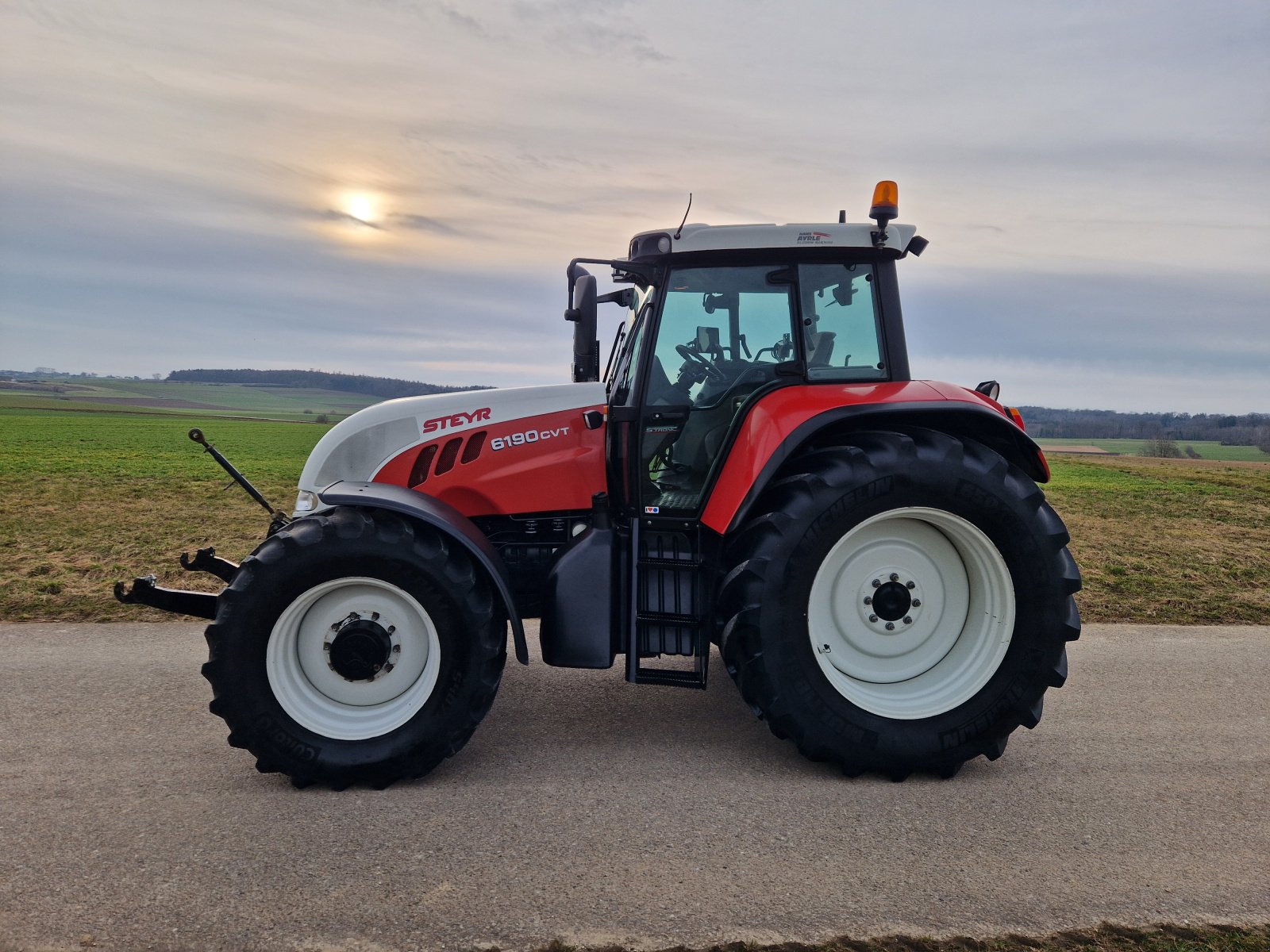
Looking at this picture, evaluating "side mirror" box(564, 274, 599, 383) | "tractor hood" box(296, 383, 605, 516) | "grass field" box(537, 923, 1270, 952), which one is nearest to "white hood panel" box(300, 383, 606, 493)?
"tractor hood" box(296, 383, 605, 516)

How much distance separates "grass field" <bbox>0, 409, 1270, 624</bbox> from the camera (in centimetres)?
750

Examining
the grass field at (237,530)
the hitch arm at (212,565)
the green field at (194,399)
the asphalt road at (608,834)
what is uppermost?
the green field at (194,399)

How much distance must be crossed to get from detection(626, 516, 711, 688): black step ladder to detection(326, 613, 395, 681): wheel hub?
1136 mm

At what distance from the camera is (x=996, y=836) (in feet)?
11.2

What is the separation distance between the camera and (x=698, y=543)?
14.3 feet

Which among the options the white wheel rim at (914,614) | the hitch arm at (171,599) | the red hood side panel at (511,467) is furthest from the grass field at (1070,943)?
the hitch arm at (171,599)

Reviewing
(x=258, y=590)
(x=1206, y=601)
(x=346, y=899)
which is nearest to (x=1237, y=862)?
(x=346, y=899)

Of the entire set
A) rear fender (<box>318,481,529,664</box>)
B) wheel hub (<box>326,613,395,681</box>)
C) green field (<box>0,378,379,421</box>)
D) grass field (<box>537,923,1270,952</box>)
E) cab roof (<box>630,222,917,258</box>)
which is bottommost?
grass field (<box>537,923,1270,952</box>)

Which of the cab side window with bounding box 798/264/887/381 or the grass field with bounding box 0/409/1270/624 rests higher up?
the cab side window with bounding box 798/264/887/381

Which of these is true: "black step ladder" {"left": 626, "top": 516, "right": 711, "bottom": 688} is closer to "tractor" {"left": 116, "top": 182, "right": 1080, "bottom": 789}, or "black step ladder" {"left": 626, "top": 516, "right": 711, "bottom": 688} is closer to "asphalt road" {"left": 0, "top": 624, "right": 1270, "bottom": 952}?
"tractor" {"left": 116, "top": 182, "right": 1080, "bottom": 789}

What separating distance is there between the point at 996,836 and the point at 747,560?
1457mm

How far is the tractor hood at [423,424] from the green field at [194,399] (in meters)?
65.4

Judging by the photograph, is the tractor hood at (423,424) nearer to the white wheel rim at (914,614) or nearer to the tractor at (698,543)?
the tractor at (698,543)

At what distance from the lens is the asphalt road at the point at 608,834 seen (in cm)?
283
